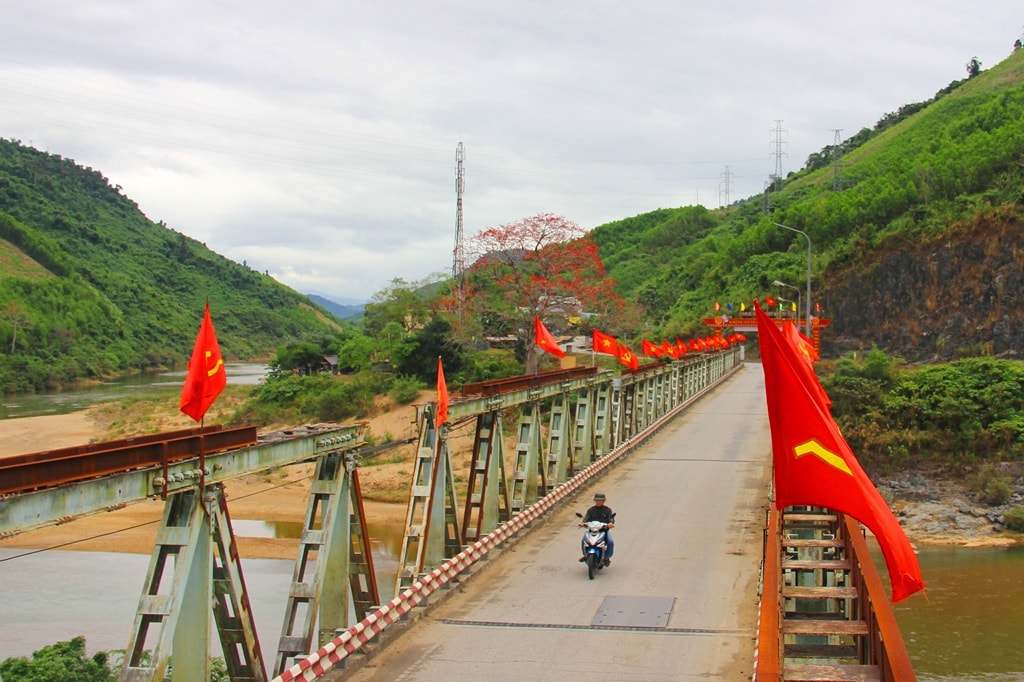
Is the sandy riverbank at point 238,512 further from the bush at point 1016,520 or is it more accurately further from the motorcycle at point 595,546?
the bush at point 1016,520

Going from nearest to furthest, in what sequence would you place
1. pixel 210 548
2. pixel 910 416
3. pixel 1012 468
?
1. pixel 210 548
2. pixel 1012 468
3. pixel 910 416

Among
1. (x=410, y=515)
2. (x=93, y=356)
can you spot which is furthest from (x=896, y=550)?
(x=93, y=356)

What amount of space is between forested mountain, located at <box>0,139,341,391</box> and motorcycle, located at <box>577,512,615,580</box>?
58.9 meters

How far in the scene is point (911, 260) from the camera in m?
66.5

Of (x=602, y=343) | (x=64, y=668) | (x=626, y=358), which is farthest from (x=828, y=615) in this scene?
(x=626, y=358)

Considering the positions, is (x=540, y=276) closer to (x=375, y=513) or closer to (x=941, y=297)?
(x=375, y=513)

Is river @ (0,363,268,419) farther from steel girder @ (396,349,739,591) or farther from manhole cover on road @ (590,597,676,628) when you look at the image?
manhole cover on road @ (590,597,676,628)

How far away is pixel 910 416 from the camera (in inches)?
1432

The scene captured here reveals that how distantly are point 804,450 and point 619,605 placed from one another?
7278 mm

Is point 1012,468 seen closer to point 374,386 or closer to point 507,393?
point 507,393

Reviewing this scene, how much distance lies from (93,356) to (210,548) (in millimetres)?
90255

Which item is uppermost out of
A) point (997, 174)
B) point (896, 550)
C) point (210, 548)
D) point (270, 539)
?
point (997, 174)

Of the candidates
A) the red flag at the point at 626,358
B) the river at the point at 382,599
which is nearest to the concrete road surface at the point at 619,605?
the river at the point at 382,599

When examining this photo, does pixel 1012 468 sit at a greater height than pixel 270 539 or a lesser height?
greater
